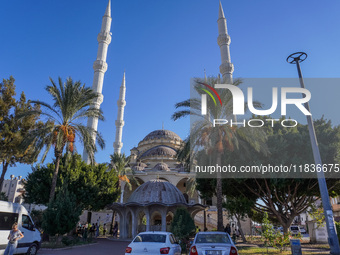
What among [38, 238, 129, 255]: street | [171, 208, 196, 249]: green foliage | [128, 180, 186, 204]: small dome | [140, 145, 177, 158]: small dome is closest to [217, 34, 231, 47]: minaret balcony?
[128, 180, 186, 204]: small dome

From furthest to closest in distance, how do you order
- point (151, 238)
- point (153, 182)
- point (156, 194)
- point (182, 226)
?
point (153, 182) < point (156, 194) < point (182, 226) < point (151, 238)

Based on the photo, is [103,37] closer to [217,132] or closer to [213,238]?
[217,132]

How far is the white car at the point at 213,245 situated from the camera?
23.9 ft

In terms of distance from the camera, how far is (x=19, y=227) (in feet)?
36.7

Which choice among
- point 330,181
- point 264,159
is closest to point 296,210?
point 330,181

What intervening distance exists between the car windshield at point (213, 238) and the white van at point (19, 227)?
311 inches

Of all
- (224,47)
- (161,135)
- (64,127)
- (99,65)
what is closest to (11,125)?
(64,127)

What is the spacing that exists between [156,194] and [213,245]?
17.7 metres

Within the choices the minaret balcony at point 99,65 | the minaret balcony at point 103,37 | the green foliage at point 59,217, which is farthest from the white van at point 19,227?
the minaret balcony at point 103,37

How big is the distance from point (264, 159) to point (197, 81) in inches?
270

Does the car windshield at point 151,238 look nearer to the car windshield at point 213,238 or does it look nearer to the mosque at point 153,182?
the car windshield at point 213,238

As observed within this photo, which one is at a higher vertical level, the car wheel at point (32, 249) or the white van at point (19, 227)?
the white van at point (19, 227)

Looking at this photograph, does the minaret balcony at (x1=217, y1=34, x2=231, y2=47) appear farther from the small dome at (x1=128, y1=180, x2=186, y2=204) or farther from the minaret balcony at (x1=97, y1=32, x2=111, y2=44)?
the small dome at (x1=128, y1=180, x2=186, y2=204)

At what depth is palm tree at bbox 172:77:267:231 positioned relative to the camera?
15727mm
